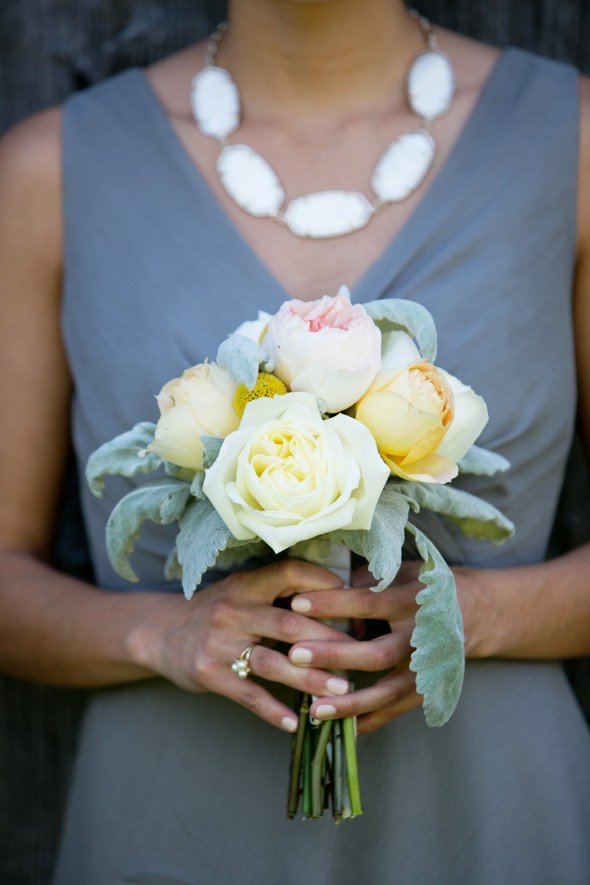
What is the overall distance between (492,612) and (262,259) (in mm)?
630

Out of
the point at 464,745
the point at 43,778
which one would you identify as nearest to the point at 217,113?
the point at 464,745

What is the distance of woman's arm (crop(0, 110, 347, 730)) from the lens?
1521mm

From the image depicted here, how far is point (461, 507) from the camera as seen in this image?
130 centimetres

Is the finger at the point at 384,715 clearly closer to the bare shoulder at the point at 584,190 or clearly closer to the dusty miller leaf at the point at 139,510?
the dusty miller leaf at the point at 139,510

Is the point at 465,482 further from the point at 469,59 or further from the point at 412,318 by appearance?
the point at 469,59

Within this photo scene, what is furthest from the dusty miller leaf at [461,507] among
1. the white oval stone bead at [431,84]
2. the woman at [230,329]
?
the white oval stone bead at [431,84]

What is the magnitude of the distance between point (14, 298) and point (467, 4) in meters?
1.07

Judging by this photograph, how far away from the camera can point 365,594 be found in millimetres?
1331

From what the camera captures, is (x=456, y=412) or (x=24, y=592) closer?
(x=456, y=412)

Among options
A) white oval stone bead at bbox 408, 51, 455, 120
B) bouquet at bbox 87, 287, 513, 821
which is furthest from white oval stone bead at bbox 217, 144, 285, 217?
bouquet at bbox 87, 287, 513, 821

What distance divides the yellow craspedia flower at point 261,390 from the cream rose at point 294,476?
42mm

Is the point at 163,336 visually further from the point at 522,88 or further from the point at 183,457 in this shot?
the point at 522,88

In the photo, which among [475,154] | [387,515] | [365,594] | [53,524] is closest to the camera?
[387,515]

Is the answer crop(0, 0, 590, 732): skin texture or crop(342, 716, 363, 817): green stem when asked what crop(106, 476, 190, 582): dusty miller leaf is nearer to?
crop(0, 0, 590, 732): skin texture
